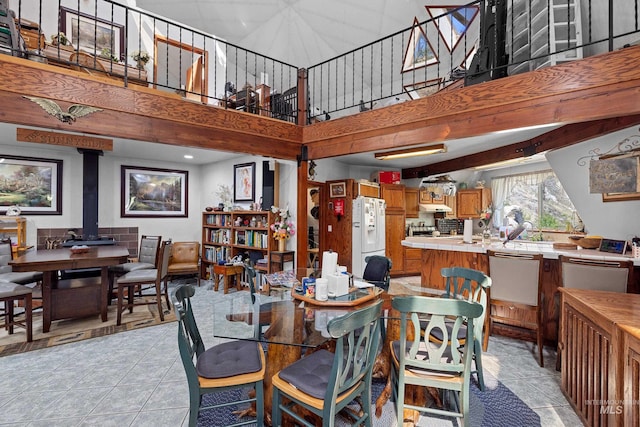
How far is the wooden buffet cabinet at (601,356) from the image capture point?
4.70 feet

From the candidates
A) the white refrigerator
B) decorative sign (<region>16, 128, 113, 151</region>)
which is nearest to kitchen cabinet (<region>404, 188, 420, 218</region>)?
the white refrigerator

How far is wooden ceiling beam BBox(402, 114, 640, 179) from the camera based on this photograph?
2969 millimetres

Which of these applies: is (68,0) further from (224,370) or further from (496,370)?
(496,370)

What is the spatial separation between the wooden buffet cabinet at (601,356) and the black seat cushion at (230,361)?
74.6 inches

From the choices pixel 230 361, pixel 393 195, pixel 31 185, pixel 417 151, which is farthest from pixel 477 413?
pixel 31 185

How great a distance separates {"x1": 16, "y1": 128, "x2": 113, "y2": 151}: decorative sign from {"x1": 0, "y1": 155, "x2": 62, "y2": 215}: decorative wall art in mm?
1326

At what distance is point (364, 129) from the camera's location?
12.0 feet

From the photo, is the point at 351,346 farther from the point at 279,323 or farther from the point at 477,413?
the point at 477,413

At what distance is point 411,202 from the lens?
707 cm

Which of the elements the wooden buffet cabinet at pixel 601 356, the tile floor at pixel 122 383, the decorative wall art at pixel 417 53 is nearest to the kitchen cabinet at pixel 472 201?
the decorative wall art at pixel 417 53

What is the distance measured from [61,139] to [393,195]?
230 inches

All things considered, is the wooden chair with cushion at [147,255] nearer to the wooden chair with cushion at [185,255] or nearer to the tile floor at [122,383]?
the wooden chair with cushion at [185,255]

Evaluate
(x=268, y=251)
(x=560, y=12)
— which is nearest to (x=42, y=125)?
(x=268, y=251)

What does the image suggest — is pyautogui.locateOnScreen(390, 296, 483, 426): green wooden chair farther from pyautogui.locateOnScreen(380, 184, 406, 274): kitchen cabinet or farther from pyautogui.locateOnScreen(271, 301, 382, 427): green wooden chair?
pyautogui.locateOnScreen(380, 184, 406, 274): kitchen cabinet
